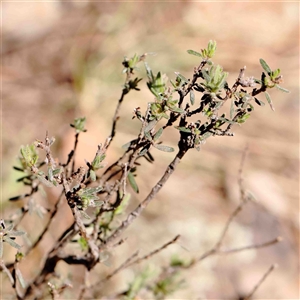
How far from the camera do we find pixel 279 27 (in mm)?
3510

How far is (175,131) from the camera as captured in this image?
8.55ft

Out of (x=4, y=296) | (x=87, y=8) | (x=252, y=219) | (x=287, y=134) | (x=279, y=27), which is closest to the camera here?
(x=4, y=296)

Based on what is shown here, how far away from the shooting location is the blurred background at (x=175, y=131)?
194 cm

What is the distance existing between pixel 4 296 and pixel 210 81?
0.90m

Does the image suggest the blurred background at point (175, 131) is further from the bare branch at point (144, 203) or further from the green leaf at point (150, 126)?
the green leaf at point (150, 126)

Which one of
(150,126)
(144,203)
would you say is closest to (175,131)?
(144,203)

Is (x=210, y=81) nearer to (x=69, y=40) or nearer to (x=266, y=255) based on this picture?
(x=266, y=255)

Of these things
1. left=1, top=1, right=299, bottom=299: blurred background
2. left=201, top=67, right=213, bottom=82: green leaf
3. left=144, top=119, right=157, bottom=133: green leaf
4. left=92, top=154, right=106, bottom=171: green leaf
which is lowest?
left=92, top=154, right=106, bottom=171: green leaf

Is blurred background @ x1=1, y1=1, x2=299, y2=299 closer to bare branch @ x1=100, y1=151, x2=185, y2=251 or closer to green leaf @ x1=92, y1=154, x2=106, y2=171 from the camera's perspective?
bare branch @ x1=100, y1=151, x2=185, y2=251

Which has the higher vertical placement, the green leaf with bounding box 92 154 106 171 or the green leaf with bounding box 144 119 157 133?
the green leaf with bounding box 144 119 157 133

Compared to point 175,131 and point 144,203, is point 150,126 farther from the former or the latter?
point 175,131

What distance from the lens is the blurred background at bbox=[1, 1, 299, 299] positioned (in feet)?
6.38

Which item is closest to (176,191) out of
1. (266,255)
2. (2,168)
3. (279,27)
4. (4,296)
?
(266,255)

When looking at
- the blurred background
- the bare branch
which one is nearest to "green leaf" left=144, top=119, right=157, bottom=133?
the bare branch
